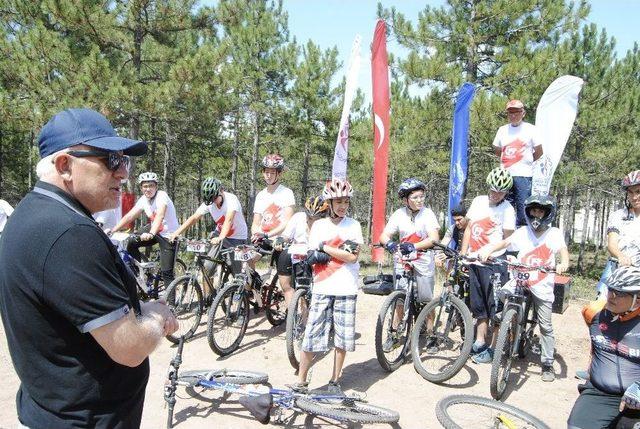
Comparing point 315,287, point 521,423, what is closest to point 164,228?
point 315,287

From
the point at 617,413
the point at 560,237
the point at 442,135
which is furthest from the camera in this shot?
the point at 442,135

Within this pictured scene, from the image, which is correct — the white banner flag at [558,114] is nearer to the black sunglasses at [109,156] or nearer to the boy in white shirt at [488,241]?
the boy in white shirt at [488,241]

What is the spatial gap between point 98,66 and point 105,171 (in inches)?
422

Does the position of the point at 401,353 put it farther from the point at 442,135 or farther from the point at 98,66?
the point at 442,135

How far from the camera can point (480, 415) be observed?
3.77 m

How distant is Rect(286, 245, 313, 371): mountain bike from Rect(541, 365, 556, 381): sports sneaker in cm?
272

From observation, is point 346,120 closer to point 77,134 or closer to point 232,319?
point 232,319

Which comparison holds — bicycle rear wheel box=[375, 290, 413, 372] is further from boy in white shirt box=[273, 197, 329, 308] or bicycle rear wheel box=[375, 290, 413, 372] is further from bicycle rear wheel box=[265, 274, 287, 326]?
bicycle rear wheel box=[265, 274, 287, 326]

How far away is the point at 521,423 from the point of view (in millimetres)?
3480

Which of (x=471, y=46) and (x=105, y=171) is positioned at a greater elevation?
(x=471, y=46)

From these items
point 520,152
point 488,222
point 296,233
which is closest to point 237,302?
point 296,233

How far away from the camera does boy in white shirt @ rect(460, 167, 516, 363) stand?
16.9ft

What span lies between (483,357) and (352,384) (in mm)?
1699

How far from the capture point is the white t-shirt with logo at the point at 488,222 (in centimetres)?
521
